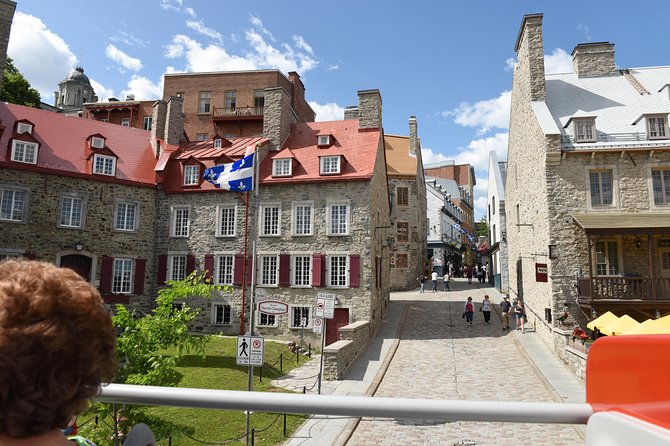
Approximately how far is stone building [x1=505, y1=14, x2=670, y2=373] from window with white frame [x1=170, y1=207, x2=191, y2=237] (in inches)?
715

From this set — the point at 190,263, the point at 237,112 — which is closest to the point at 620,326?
the point at 190,263

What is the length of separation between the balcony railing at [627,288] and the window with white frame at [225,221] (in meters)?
17.1

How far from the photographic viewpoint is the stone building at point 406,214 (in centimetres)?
3675

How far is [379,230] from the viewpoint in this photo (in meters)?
24.9

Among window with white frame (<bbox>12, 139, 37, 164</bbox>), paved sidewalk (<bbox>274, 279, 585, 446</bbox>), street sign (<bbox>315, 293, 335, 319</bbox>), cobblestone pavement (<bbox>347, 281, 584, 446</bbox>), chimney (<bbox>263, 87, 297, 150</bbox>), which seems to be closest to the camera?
paved sidewalk (<bbox>274, 279, 585, 446</bbox>)

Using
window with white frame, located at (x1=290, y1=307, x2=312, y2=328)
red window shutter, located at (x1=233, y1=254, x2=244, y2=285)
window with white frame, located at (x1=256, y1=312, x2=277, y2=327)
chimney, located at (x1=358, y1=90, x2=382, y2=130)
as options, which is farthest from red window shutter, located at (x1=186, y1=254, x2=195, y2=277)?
chimney, located at (x1=358, y1=90, x2=382, y2=130)

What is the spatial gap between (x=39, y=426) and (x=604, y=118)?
23.7m

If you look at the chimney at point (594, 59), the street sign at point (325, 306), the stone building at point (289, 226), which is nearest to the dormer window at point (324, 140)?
the stone building at point (289, 226)

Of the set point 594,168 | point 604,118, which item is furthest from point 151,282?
point 604,118

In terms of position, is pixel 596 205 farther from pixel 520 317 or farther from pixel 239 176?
pixel 239 176

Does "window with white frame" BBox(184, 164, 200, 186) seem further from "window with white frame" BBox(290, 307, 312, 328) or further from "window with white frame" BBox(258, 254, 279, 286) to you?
"window with white frame" BBox(290, 307, 312, 328)

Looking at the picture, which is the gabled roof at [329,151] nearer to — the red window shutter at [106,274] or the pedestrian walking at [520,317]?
the red window shutter at [106,274]

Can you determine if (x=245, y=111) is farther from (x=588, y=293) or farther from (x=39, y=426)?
(x=39, y=426)

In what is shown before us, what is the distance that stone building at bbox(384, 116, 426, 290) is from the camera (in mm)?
36753
